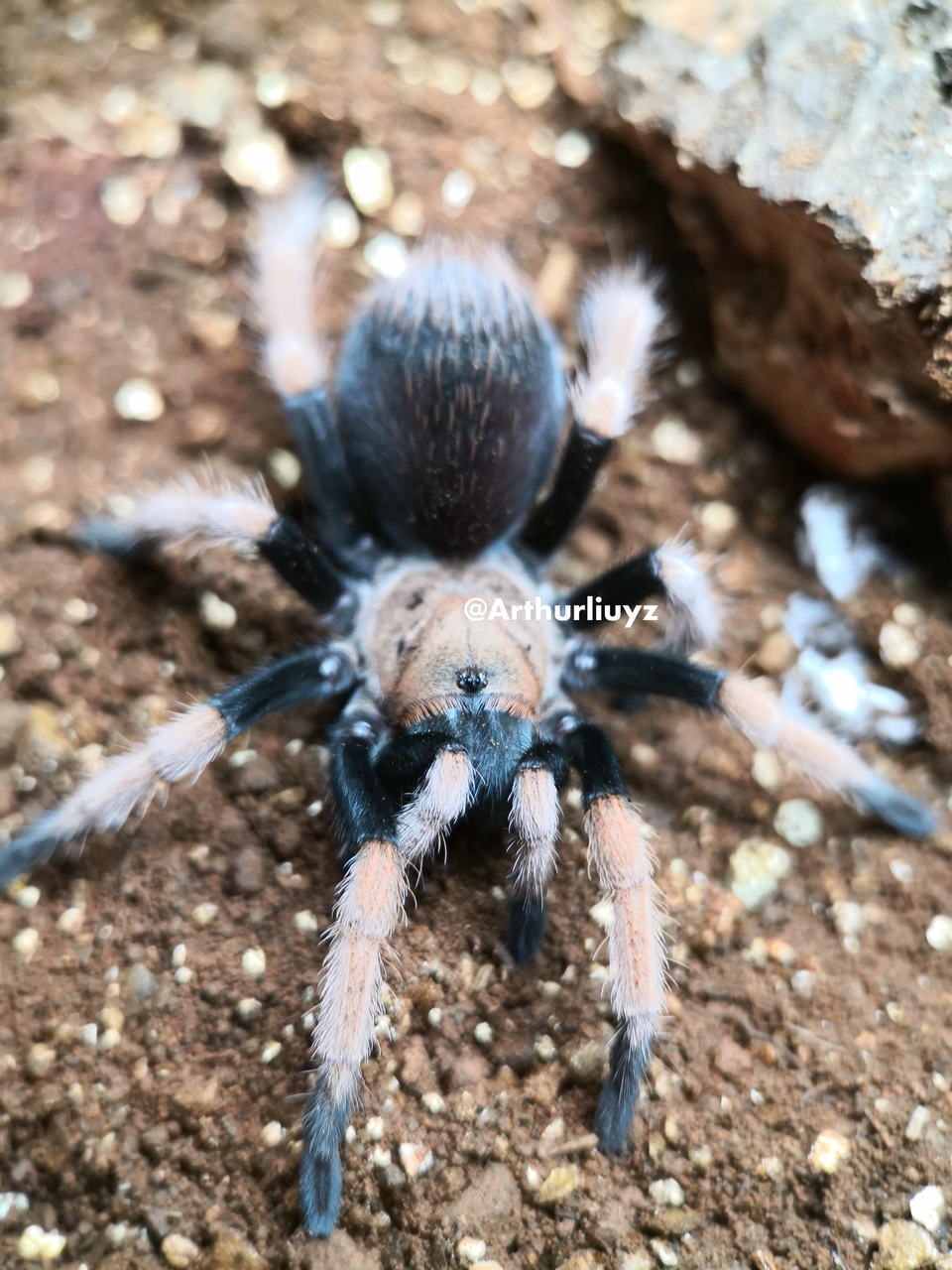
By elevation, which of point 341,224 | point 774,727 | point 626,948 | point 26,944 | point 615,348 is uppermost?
point 615,348

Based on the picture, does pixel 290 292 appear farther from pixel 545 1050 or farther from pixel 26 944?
pixel 545 1050

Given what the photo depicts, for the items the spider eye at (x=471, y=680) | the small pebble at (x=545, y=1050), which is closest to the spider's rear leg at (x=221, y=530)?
the spider eye at (x=471, y=680)

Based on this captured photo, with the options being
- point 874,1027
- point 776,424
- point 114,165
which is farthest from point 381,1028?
point 114,165

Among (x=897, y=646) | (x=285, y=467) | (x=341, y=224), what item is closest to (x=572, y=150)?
(x=341, y=224)

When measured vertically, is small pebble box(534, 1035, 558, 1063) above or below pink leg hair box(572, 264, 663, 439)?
below

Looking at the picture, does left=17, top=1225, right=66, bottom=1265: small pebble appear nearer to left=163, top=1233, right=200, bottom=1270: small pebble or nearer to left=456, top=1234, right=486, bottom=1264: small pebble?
left=163, top=1233, right=200, bottom=1270: small pebble

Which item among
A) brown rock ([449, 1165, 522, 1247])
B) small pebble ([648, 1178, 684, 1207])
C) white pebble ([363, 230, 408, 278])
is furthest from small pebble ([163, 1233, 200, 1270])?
white pebble ([363, 230, 408, 278])
